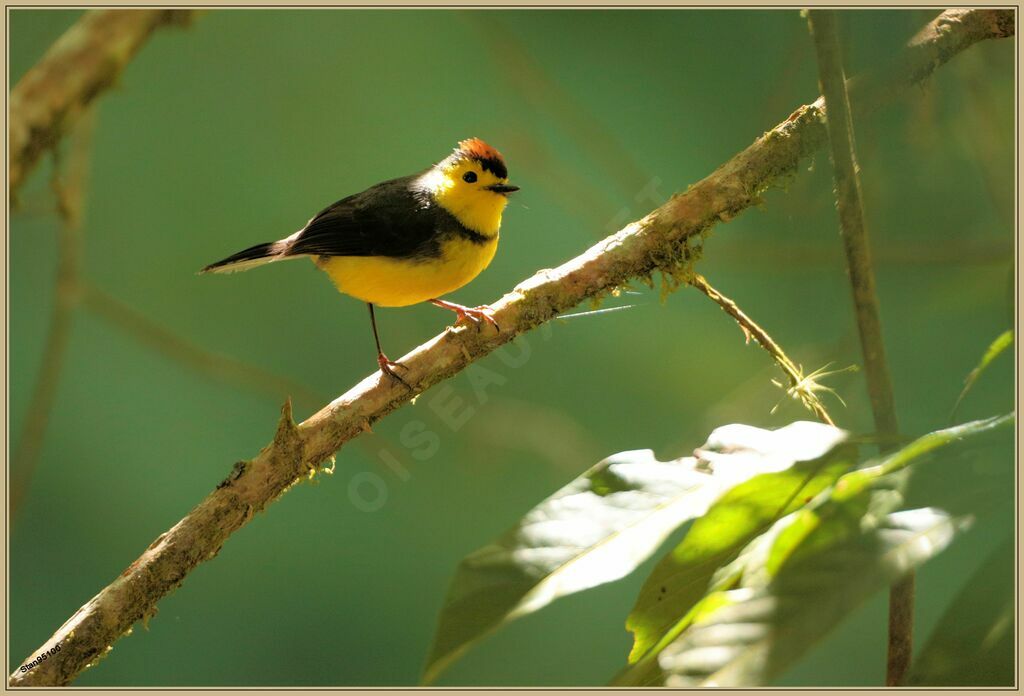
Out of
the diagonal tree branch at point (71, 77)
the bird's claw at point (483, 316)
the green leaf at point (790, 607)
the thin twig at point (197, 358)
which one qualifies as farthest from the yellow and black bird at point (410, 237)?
the green leaf at point (790, 607)

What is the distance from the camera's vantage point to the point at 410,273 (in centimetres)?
147

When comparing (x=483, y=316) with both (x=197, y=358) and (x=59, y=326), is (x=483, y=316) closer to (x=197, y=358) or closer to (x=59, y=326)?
(x=197, y=358)

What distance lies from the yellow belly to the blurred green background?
0.72 m

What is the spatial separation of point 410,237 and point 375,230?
7 cm

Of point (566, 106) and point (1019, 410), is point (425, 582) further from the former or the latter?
point (1019, 410)

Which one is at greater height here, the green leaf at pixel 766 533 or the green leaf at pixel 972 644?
the green leaf at pixel 766 533

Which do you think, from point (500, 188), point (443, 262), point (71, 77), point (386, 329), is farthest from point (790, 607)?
point (386, 329)

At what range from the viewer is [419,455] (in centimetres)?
256

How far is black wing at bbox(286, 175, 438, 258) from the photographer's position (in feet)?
4.92

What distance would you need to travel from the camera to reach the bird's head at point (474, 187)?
1.55 metres

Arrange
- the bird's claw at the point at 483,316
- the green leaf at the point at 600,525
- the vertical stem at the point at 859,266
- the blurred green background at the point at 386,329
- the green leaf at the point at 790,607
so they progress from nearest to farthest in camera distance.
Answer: the green leaf at the point at 790,607, the green leaf at the point at 600,525, the vertical stem at the point at 859,266, the bird's claw at the point at 483,316, the blurred green background at the point at 386,329

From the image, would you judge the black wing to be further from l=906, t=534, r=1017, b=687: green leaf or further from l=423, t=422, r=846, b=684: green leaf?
l=906, t=534, r=1017, b=687: green leaf

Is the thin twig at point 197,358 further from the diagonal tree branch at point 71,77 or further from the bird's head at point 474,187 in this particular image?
the bird's head at point 474,187

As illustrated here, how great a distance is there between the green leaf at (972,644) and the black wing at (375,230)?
101 cm
